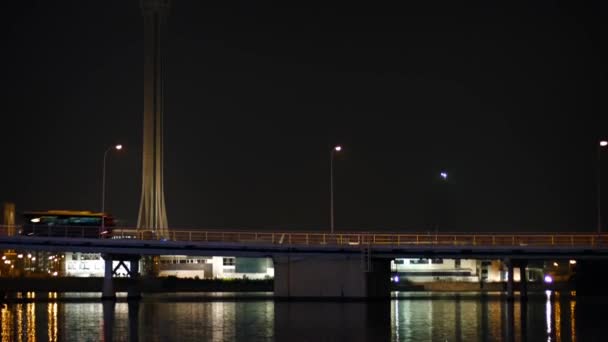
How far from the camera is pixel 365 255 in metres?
96.6

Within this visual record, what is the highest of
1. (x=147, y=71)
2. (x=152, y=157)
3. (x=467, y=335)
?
(x=147, y=71)

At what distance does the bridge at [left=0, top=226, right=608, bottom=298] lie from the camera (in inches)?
3748

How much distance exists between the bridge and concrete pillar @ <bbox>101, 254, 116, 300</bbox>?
0.09 m

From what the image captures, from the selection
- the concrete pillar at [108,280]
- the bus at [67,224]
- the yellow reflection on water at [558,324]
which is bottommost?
the yellow reflection on water at [558,324]

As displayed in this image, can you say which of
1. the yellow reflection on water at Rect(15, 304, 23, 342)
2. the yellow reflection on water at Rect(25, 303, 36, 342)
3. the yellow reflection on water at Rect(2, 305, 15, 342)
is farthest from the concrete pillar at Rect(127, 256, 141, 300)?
the yellow reflection on water at Rect(2, 305, 15, 342)

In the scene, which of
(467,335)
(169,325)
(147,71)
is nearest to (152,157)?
(147,71)

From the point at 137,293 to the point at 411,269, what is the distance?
93658 millimetres

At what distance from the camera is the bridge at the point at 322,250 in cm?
9519

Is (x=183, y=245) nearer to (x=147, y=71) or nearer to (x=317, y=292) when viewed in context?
(x=317, y=292)

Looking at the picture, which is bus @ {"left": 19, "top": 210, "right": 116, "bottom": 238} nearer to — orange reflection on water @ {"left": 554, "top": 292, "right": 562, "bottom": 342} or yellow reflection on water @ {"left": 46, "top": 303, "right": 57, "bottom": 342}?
yellow reflection on water @ {"left": 46, "top": 303, "right": 57, "bottom": 342}

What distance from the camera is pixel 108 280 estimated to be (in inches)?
3927

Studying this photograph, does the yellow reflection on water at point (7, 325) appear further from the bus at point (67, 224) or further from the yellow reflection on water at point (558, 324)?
the yellow reflection on water at point (558, 324)


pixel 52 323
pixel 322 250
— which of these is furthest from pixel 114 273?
pixel 52 323

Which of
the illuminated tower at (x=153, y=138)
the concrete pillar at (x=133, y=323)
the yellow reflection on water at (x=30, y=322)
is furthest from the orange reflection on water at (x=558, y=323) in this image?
the illuminated tower at (x=153, y=138)
